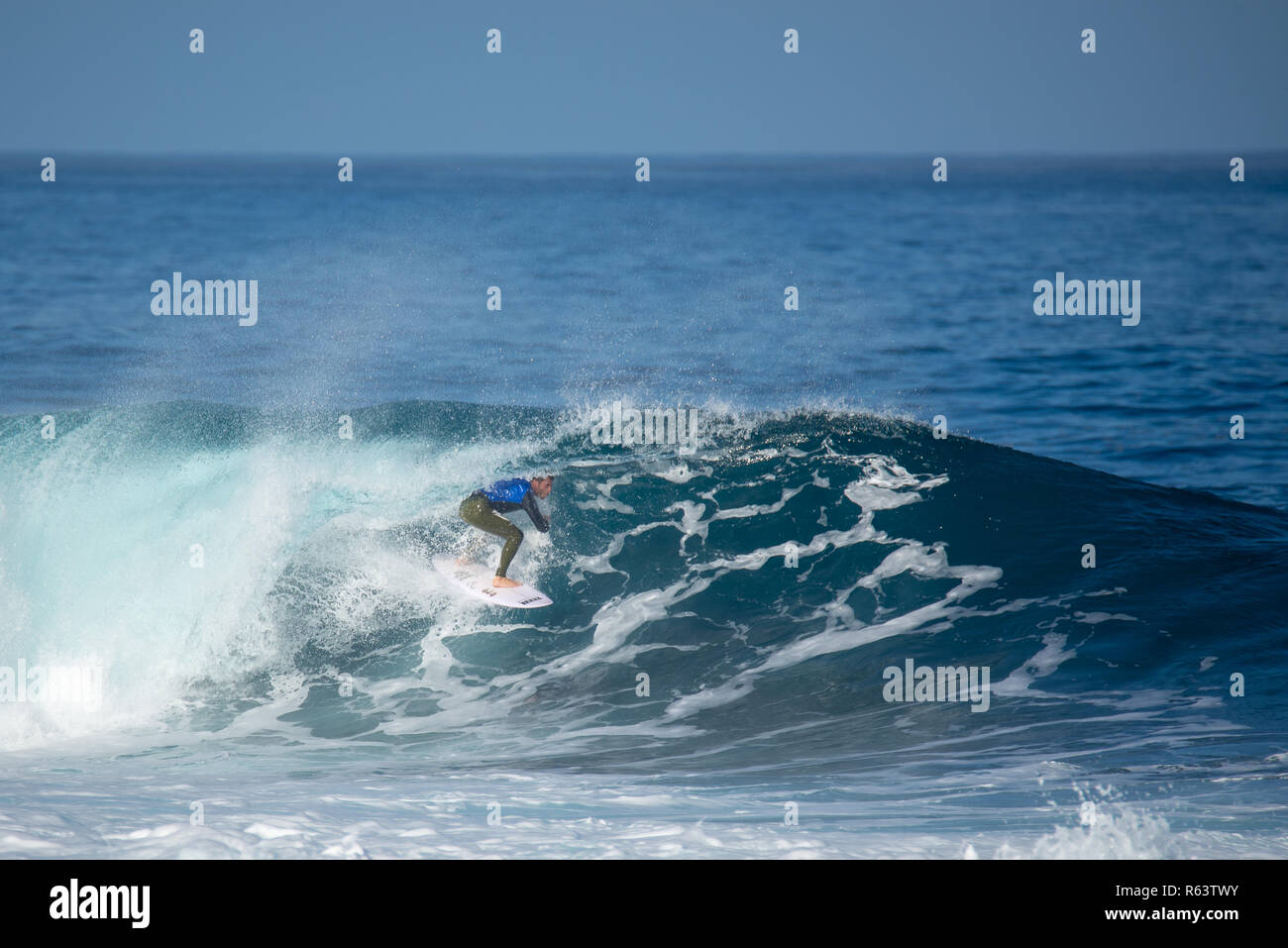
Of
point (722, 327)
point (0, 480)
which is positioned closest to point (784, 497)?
point (0, 480)

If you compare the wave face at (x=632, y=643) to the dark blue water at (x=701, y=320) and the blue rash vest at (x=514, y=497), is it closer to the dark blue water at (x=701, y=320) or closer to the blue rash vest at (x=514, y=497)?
the blue rash vest at (x=514, y=497)

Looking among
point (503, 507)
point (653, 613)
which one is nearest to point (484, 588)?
point (503, 507)

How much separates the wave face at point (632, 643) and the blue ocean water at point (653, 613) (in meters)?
0.05

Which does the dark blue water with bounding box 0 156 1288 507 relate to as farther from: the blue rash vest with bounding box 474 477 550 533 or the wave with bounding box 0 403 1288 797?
the blue rash vest with bounding box 474 477 550 533

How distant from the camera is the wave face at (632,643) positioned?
788 centimetres

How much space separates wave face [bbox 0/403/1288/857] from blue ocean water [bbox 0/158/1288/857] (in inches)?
1.9

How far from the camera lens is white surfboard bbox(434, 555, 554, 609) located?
12.3 meters

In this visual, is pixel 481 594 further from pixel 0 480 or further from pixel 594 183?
pixel 594 183

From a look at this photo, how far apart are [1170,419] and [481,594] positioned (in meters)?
15.9

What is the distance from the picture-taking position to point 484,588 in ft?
40.9

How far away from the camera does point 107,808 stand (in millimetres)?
7574

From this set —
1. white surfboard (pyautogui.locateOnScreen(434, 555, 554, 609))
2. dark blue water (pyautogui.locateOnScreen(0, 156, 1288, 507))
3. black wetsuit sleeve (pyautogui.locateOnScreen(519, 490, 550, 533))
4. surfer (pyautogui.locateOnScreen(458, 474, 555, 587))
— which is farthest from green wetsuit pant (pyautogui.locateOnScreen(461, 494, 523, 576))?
dark blue water (pyautogui.locateOnScreen(0, 156, 1288, 507))

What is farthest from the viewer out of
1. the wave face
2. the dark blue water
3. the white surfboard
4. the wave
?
the dark blue water

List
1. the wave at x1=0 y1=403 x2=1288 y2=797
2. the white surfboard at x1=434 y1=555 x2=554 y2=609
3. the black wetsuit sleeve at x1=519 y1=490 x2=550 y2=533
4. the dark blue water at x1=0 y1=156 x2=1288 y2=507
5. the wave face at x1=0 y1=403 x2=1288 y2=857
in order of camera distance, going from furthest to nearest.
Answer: the dark blue water at x1=0 y1=156 x2=1288 y2=507, the white surfboard at x1=434 y1=555 x2=554 y2=609, the black wetsuit sleeve at x1=519 y1=490 x2=550 y2=533, the wave at x1=0 y1=403 x2=1288 y2=797, the wave face at x1=0 y1=403 x2=1288 y2=857
